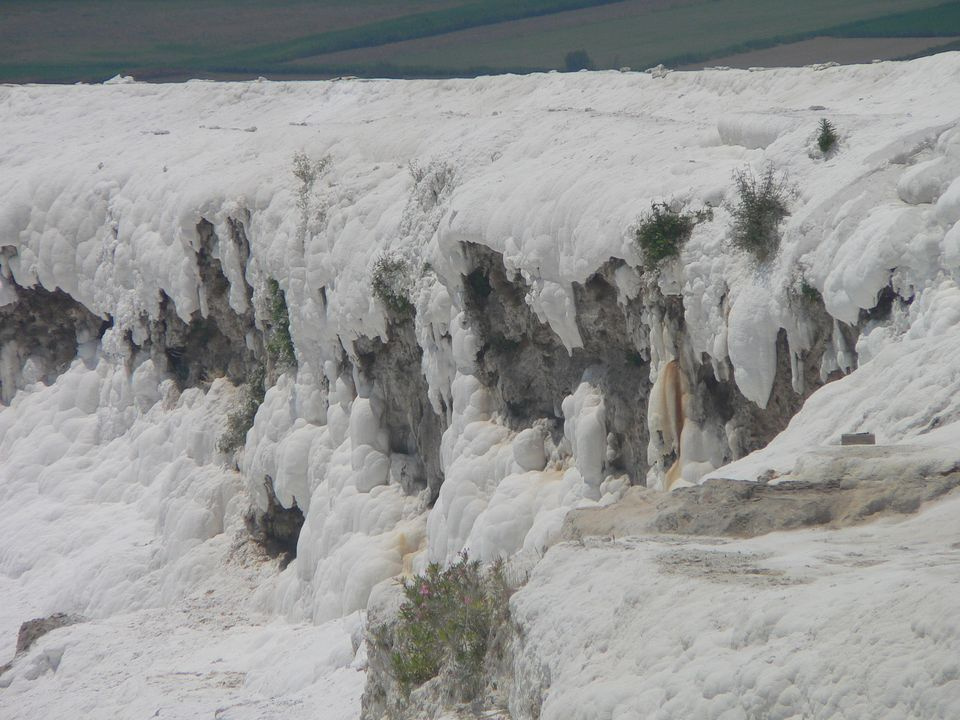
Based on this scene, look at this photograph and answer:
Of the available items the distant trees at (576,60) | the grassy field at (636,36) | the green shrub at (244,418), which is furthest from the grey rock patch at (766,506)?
the distant trees at (576,60)

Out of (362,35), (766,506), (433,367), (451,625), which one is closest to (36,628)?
(433,367)

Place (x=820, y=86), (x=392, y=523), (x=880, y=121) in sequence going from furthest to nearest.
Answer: (x=820, y=86), (x=392, y=523), (x=880, y=121)

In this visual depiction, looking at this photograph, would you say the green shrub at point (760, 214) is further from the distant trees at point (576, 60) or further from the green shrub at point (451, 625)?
the distant trees at point (576, 60)

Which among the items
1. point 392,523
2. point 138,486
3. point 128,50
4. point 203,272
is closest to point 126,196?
point 203,272

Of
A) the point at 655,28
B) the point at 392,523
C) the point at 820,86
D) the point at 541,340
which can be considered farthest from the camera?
the point at 655,28

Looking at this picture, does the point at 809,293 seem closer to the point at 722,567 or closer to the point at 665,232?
the point at 665,232

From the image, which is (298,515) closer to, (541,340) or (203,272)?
(203,272)
